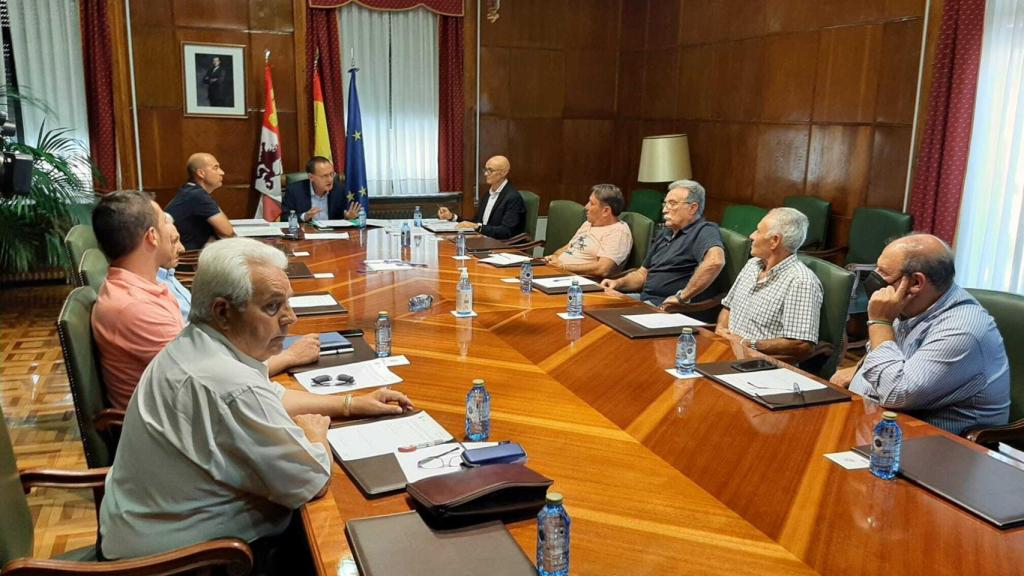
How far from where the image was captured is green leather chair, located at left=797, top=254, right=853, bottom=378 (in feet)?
10.1

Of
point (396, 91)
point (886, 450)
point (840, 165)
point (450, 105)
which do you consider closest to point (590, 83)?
point (450, 105)

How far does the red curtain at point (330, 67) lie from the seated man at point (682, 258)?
366 centimetres

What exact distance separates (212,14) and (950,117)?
553cm

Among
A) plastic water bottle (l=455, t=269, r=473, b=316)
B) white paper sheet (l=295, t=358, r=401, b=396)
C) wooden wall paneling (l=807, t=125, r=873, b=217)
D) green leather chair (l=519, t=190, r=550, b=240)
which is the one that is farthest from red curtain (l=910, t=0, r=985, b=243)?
white paper sheet (l=295, t=358, r=401, b=396)

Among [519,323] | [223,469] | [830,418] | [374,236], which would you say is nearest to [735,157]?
[374,236]

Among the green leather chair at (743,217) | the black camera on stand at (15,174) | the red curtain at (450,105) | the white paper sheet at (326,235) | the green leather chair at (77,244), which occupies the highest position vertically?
the red curtain at (450,105)

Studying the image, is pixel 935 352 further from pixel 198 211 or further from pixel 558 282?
pixel 198 211

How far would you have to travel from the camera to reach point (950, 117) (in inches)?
187

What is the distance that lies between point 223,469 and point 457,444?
53 centimetres

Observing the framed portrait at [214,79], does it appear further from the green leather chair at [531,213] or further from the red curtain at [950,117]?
the red curtain at [950,117]

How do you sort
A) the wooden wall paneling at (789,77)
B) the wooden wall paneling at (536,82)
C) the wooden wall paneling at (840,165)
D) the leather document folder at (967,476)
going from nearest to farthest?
the leather document folder at (967,476), the wooden wall paneling at (840,165), the wooden wall paneling at (789,77), the wooden wall paneling at (536,82)

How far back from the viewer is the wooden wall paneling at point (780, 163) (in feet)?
19.1

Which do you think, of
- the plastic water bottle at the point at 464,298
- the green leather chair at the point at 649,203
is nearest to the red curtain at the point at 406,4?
the green leather chair at the point at 649,203

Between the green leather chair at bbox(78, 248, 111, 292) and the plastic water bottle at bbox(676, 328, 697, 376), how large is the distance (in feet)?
5.96
